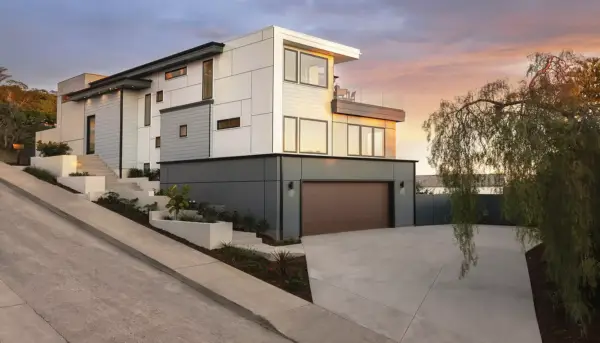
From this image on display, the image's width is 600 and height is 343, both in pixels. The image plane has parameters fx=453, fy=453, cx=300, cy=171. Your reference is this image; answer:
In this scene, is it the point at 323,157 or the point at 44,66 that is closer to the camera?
the point at 323,157

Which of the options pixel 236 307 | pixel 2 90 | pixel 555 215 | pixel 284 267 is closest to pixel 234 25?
pixel 284 267

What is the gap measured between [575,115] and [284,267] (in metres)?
5.76

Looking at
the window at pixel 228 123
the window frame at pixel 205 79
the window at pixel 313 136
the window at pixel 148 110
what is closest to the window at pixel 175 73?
the window frame at pixel 205 79

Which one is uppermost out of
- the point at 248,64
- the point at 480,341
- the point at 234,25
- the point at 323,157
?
the point at 234,25

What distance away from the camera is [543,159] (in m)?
6.38

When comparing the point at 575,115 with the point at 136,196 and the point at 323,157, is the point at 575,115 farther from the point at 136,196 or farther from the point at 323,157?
the point at 136,196

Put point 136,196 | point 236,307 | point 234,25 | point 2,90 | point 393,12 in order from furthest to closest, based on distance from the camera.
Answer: point 2,90, point 234,25, point 136,196, point 393,12, point 236,307

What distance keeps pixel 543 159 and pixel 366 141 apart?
11643 millimetres

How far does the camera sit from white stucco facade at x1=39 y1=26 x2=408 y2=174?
48.5ft

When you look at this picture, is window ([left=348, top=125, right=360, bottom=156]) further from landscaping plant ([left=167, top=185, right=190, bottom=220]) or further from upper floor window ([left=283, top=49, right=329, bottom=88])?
landscaping plant ([left=167, top=185, right=190, bottom=220])

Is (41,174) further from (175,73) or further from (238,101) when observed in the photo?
(238,101)

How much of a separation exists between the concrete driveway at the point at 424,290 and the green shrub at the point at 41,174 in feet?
31.7

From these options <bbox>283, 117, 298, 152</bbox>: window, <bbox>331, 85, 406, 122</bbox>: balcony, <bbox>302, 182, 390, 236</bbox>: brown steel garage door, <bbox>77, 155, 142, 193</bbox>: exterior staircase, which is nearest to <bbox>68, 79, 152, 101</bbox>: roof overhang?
<bbox>77, 155, 142, 193</bbox>: exterior staircase

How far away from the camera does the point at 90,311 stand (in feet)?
21.9
